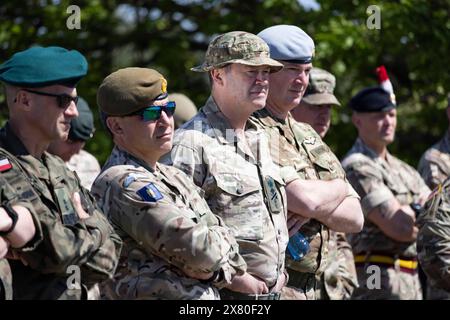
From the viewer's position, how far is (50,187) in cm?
449

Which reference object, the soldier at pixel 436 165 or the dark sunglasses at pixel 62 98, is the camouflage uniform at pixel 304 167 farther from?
the soldier at pixel 436 165

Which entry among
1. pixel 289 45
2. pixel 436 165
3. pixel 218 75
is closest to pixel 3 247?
pixel 218 75

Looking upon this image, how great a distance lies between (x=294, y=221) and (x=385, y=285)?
225 centimetres

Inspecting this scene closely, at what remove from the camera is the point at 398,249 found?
25.9ft

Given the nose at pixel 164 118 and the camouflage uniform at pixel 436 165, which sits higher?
the nose at pixel 164 118

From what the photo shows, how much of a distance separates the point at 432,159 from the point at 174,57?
140 inches

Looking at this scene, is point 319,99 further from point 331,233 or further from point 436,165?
point 436,165

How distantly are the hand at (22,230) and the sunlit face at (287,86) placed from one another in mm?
2211

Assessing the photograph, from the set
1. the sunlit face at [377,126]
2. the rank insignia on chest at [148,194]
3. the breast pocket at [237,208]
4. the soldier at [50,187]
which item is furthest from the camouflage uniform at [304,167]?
the sunlit face at [377,126]

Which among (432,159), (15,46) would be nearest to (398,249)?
(432,159)

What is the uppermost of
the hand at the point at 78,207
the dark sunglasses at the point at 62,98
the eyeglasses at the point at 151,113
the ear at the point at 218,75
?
the dark sunglasses at the point at 62,98

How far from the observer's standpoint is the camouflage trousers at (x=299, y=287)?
5910 millimetres

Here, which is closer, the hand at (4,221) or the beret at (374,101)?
the hand at (4,221)

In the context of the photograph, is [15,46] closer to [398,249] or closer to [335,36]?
[335,36]
